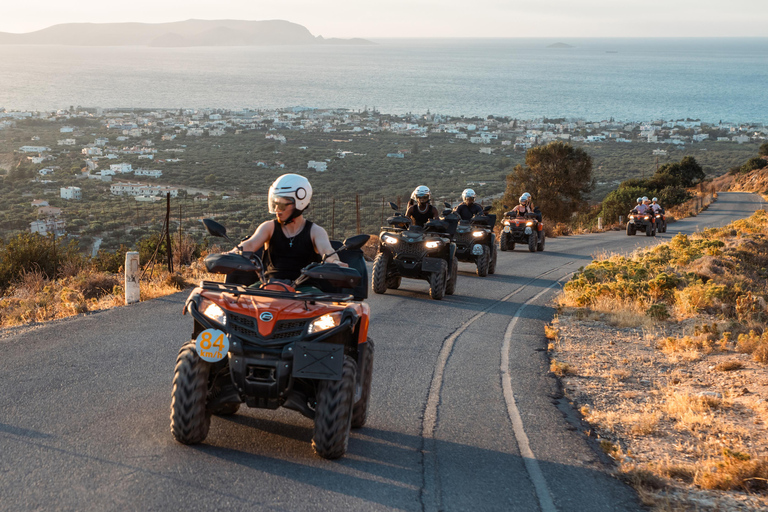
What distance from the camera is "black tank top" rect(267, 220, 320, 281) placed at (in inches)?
245

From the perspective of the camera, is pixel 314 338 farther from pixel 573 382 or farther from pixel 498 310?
pixel 498 310

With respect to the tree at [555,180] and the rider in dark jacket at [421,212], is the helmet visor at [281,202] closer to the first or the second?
the rider in dark jacket at [421,212]

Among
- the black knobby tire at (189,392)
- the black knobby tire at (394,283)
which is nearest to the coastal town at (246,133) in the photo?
the black knobby tire at (394,283)

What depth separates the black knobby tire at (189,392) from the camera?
204 inches

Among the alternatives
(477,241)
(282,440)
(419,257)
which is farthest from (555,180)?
(282,440)

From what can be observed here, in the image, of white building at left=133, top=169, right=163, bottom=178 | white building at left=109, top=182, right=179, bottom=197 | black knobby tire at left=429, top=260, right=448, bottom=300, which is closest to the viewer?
black knobby tire at left=429, top=260, right=448, bottom=300

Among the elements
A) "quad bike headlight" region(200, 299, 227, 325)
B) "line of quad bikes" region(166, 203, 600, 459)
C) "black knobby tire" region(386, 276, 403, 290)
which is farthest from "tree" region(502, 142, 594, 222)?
"quad bike headlight" region(200, 299, 227, 325)

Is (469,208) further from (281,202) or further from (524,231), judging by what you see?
(281,202)

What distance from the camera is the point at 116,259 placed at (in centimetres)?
1805

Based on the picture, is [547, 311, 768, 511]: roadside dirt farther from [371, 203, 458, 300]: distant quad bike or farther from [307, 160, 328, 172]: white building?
[307, 160, 328, 172]: white building

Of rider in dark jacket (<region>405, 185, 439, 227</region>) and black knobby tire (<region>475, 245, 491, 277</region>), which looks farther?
black knobby tire (<region>475, 245, 491, 277</region>)

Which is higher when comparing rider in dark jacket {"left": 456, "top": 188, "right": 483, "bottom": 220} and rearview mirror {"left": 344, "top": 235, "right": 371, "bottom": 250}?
rearview mirror {"left": 344, "top": 235, "right": 371, "bottom": 250}

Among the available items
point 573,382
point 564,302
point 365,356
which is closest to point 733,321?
point 564,302

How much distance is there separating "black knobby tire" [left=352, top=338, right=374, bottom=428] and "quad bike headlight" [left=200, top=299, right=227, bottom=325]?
1160mm
